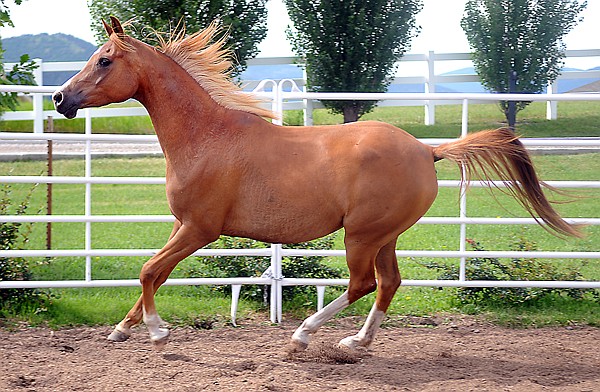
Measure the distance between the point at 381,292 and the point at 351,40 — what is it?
13097 millimetres

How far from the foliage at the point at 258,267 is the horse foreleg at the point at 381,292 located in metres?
1.28

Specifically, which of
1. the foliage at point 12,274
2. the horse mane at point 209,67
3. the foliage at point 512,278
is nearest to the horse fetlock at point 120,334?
the foliage at point 12,274

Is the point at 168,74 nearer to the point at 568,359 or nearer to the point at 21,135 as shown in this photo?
the point at 21,135

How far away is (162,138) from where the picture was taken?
4965 mm

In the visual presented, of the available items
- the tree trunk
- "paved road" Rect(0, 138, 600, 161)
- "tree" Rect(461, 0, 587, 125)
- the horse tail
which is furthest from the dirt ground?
"tree" Rect(461, 0, 587, 125)

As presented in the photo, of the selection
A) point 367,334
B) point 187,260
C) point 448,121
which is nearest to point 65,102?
point 367,334

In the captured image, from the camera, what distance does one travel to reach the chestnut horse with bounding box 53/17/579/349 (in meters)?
4.76

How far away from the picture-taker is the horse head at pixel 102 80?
A: 15.6ft

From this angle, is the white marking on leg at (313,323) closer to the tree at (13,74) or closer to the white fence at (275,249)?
the white fence at (275,249)

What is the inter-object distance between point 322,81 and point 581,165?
6.60 meters

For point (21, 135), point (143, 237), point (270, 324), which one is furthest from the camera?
point (143, 237)

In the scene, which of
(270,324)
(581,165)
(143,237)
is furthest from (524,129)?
(270,324)

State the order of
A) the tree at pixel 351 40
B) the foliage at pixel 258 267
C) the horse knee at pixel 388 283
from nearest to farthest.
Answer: the horse knee at pixel 388 283 < the foliage at pixel 258 267 < the tree at pixel 351 40

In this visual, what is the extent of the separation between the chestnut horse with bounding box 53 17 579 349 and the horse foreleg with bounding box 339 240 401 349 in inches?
7.3
